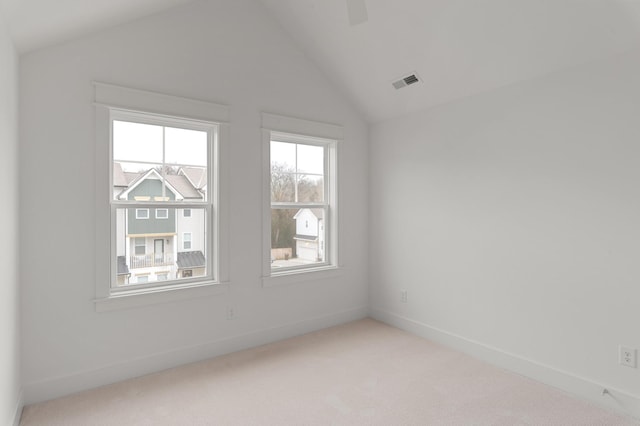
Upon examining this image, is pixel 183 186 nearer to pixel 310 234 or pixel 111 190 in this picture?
pixel 111 190

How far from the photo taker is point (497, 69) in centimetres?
280

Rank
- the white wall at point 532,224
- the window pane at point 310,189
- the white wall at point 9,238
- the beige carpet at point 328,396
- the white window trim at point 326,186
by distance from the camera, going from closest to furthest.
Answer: the white wall at point 9,238 < the beige carpet at point 328,396 < the white wall at point 532,224 < the white window trim at point 326,186 < the window pane at point 310,189

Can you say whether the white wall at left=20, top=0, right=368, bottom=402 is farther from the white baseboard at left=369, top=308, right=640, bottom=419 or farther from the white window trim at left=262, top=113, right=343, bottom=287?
the white baseboard at left=369, top=308, right=640, bottom=419

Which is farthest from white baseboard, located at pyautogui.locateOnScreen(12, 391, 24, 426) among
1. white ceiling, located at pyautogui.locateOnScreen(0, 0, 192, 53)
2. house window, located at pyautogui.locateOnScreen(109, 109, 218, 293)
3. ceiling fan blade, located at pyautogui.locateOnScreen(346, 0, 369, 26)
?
ceiling fan blade, located at pyautogui.locateOnScreen(346, 0, 369, 26)

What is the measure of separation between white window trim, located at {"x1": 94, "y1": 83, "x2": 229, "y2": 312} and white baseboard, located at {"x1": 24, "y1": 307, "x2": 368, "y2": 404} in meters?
0.44

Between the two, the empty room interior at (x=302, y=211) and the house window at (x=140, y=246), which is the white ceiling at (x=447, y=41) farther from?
the house window at (x=140, y=246)

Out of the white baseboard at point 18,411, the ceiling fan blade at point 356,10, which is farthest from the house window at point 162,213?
the ceiling fan blade at point 356,10

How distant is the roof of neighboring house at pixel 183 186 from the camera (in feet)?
9.82

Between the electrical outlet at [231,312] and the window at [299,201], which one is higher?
the window at [299,201]

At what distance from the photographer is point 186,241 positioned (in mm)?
3098

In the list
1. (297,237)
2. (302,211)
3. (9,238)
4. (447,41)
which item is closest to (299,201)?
(302,211)

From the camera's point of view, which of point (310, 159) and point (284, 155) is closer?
point (284, 155)

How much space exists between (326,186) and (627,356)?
281cm

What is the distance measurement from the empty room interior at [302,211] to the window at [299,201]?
3cm
